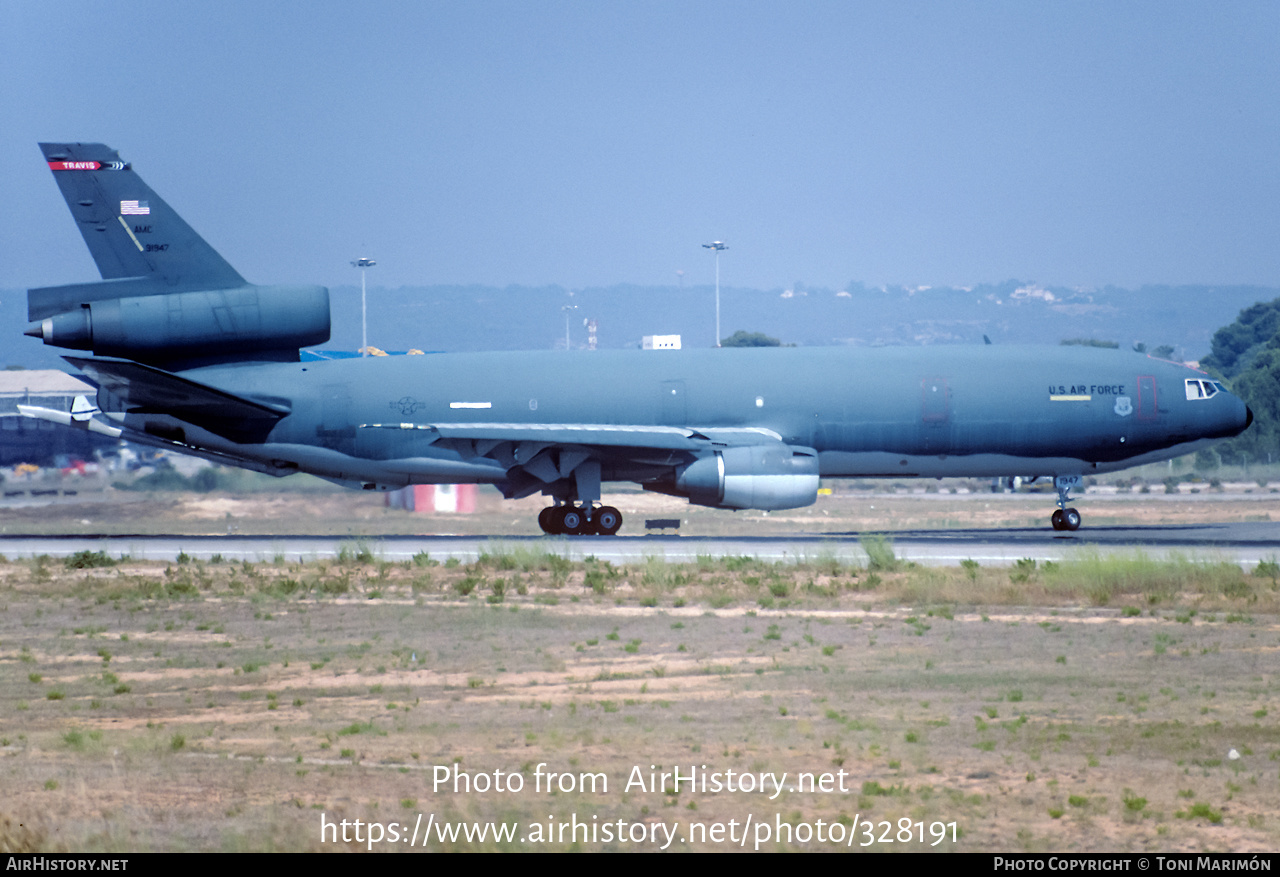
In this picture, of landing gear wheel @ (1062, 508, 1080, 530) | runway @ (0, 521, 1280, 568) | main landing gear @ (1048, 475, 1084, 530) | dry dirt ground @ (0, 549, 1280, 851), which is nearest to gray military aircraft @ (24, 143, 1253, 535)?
main landing gear @ (1048, 475, 1084, 530)

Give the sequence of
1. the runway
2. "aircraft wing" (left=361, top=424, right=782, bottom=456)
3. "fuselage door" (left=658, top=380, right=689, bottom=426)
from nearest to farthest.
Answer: the runway → "aircraft wing" (left=361, top=424, right=782, bottom=456) → "fuselage door" (left=658, top=380, right=689, bottom=426)

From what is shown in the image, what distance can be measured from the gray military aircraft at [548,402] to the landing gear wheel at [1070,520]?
132 centimetres

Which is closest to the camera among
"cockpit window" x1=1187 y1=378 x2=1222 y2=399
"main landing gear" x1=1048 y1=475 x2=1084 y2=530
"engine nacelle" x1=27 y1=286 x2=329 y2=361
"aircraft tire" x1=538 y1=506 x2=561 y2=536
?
"engine nacelle" x1=27 y1=286 x2=329 y2=361

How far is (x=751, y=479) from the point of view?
30.2 m

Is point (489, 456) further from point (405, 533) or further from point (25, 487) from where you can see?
point (25, 487)

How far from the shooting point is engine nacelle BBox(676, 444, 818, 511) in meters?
30.2

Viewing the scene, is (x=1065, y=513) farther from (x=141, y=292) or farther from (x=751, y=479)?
(x=141, y=292)

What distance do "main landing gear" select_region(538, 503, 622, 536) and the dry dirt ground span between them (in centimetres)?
995

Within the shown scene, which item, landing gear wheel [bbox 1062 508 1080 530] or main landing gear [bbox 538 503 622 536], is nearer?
main landing gear [bbox 538 503 622 536]

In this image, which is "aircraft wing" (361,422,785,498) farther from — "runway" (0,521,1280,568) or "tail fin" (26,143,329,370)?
"tail fin" (26,143,329,370)

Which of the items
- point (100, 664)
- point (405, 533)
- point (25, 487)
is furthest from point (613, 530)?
point (25, 487)

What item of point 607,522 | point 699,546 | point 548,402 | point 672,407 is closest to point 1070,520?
point 672,407

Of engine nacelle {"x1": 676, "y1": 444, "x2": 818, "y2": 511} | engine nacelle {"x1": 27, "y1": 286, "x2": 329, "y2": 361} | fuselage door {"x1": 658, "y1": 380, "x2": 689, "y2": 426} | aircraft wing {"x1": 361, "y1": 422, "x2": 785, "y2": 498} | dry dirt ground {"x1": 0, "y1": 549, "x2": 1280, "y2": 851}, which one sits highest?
engine nacelle {"x1": 27, "y1": 286, "x2": 329, "y2": 361}
